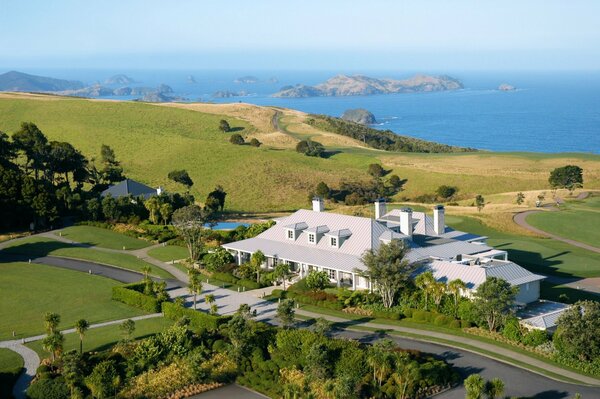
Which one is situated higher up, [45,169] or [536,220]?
[45,169]

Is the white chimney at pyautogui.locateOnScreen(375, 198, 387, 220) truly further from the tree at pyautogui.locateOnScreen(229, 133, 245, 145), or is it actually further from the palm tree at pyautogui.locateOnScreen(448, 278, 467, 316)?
the tree at pyautogui.locateOnScreen(229, 133, 245, 145)

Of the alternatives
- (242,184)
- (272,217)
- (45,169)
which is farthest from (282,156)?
(45,169)

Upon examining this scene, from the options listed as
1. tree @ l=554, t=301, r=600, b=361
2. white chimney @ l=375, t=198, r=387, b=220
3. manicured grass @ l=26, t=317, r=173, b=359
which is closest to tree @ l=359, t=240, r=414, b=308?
tree @ l=554, t=301, r=600, b=361

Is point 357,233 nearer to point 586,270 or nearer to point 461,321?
point 461,321

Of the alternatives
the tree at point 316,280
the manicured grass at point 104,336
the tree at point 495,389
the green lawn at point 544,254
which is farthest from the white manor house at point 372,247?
the tree at point 495,389

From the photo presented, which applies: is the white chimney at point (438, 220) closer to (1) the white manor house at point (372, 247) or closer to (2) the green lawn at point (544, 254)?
(1) the white manor house at point (372, 247)

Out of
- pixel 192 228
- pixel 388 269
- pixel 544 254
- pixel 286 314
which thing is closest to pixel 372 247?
pixel 388 269
